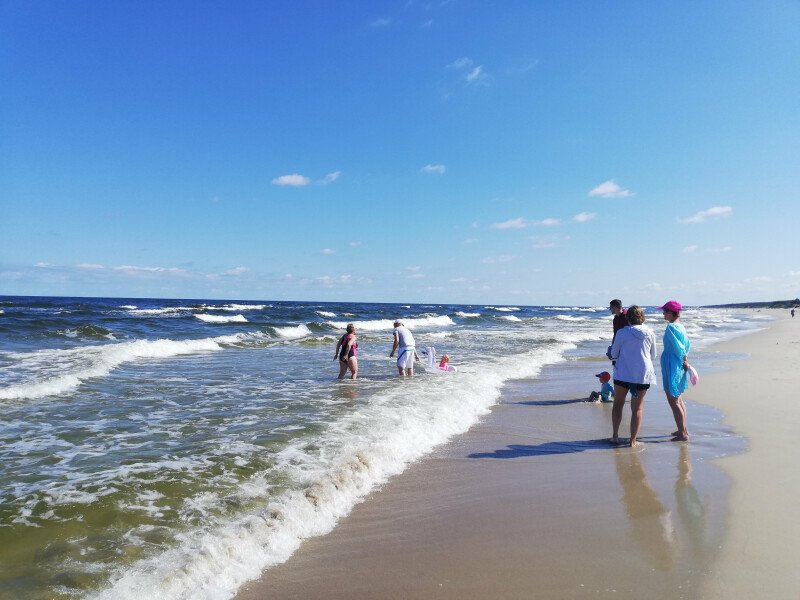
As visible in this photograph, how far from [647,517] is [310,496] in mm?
2867

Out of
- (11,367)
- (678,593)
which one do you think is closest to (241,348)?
(11,367)

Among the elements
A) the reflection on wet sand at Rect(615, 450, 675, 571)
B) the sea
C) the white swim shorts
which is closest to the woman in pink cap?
the reflection on wet sand at Rect(615, 450, 675, 571)

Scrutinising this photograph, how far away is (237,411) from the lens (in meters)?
8.27

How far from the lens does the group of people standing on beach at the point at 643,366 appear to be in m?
6.39

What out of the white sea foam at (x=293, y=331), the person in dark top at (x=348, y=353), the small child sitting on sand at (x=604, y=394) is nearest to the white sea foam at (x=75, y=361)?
the person in dark top at (x=348, y=353)

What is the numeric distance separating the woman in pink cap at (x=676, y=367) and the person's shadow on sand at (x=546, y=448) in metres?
0.95

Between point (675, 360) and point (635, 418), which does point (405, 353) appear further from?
point (675, 360)

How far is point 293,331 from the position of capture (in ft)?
103

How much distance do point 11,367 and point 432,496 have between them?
43.7 feet

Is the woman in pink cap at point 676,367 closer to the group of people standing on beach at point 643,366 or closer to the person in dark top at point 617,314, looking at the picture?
the group of people standing on beach at point 643,366

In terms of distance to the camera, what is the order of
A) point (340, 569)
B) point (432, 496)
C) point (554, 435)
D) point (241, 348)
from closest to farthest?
point (340, 569) → point (432, 496) → point (554, 435) → point (241, 348)

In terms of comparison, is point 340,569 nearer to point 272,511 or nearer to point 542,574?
point 272,511

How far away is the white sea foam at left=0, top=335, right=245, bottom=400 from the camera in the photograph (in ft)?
32.2

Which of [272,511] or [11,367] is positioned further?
[11,367]
